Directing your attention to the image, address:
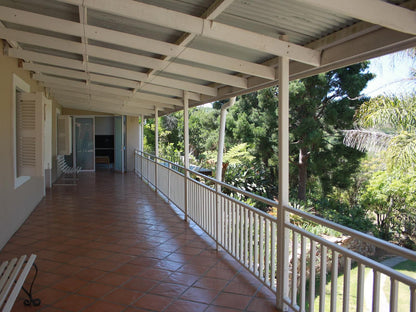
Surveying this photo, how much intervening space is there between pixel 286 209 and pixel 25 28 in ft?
10.3

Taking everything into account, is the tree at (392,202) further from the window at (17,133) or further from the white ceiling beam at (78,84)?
the window at (17,133)

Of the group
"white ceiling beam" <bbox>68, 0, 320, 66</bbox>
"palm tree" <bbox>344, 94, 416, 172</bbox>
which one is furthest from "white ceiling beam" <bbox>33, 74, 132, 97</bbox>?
"palm tree" <bbox>344, 94, 416, 172</bbox>

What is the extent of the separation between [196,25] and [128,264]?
95.0 inches

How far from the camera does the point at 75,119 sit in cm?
1218

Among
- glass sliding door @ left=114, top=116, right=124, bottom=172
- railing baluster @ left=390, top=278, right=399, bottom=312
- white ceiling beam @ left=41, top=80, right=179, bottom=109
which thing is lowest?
railing baluster @ left=390, top=278, right=399, bottom=312

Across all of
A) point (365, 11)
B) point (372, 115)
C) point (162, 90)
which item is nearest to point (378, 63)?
point (372, 115)

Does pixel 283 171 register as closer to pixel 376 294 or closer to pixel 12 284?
pixel 376 294

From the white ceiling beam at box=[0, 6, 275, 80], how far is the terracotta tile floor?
79.0 inches

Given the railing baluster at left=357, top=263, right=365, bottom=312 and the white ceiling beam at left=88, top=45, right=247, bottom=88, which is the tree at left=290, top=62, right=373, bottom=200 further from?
the railing baluster at left=357, top=263, right=365, bottom=312

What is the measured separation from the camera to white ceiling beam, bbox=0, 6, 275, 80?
9.21ft

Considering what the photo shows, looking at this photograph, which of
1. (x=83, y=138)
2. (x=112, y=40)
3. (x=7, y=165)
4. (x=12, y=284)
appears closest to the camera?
(x=12, y=284)

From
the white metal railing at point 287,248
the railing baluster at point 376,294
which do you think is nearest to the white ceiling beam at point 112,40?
the white metal railing at point 287,248

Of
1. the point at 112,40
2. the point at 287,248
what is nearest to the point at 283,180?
the point at 287,248

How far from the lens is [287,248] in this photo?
262 cm
